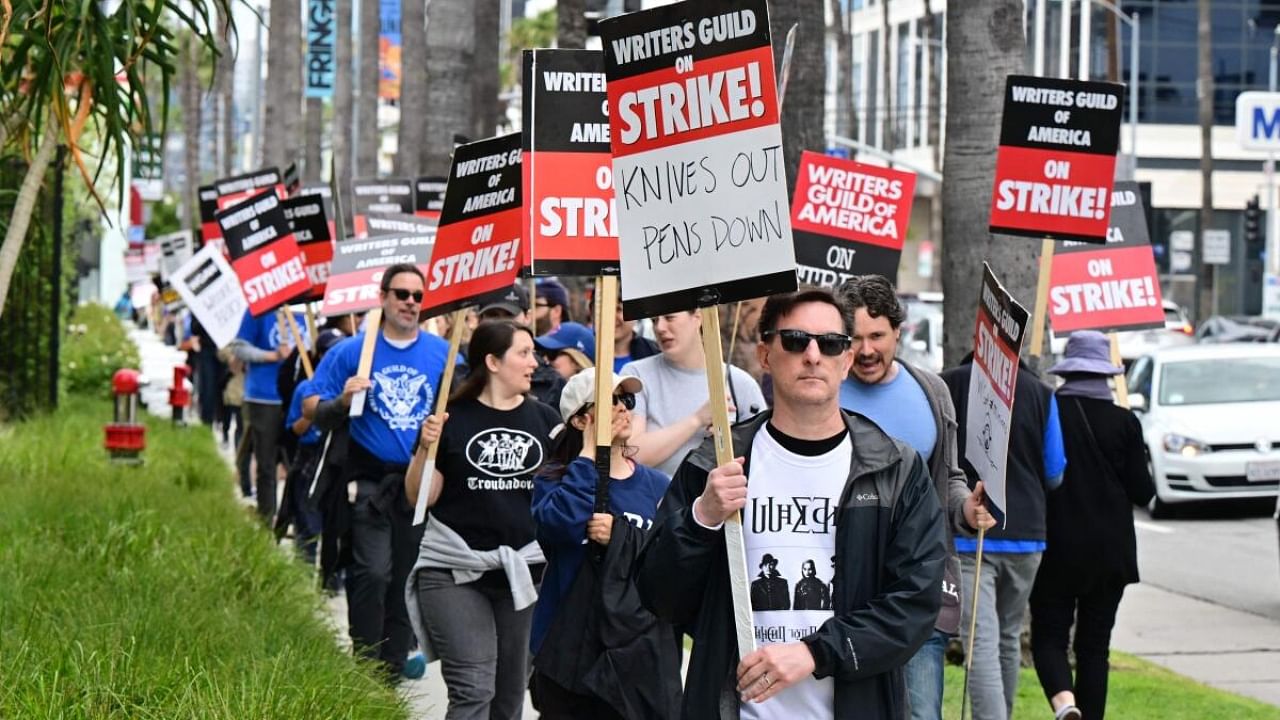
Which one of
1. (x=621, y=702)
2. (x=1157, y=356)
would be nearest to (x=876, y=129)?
(x=1157, y=356)

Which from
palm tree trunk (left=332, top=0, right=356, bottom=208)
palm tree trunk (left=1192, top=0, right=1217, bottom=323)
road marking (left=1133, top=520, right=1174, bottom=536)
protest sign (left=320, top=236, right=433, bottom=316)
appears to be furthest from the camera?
palm tree trunk (left=1192, top=0, right=1217, bottom=323)

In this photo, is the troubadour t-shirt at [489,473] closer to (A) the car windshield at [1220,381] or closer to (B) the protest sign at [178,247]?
(A) the car windshield at [1220,381]

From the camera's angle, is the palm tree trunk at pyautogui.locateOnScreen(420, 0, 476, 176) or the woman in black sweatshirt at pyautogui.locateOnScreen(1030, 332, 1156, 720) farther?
the palm tree trunk at pyautogui.locateOnScreen(420, 0, 476, 176)

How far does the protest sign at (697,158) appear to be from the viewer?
16.7 feet

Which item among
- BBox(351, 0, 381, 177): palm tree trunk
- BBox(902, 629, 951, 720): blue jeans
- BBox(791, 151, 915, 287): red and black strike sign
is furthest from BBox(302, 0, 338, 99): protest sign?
BBox(902, 629, 951, 720): blue jeans

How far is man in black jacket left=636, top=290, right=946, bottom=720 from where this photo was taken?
15.3ft

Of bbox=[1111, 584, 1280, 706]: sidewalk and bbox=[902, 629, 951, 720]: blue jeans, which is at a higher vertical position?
bbox=[902, 629, 951, 720]: blue jeans

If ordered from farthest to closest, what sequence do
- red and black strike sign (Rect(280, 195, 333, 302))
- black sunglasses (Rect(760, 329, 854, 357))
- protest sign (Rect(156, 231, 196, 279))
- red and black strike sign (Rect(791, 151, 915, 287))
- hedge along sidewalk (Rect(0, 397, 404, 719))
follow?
protest sign (Rect(156, 231, 196, 279)) < red and black strike sign (Rect(280, 195, 333, 302)) < red and black strike sign (Rect(791, 151, 915, 287)) < hedge along sidewalk (Rect(0, 397, 404, 719)) < black sunglasses (Rect(760, 329, 854, 357))

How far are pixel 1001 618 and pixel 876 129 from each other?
83530mm

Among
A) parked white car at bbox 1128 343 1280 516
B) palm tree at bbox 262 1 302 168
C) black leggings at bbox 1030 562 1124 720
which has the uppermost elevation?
palm tree at bbox 262 1 302 168

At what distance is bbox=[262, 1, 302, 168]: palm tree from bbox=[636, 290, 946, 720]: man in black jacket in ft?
109

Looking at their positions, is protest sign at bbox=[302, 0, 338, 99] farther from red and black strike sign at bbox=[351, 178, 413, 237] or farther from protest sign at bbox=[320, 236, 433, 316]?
protest sign at bbox=[320, 236, 433, 316]

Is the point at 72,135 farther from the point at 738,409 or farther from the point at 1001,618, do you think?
the point at 1001,618

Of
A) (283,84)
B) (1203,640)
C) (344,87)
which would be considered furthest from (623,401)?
(344,87)
